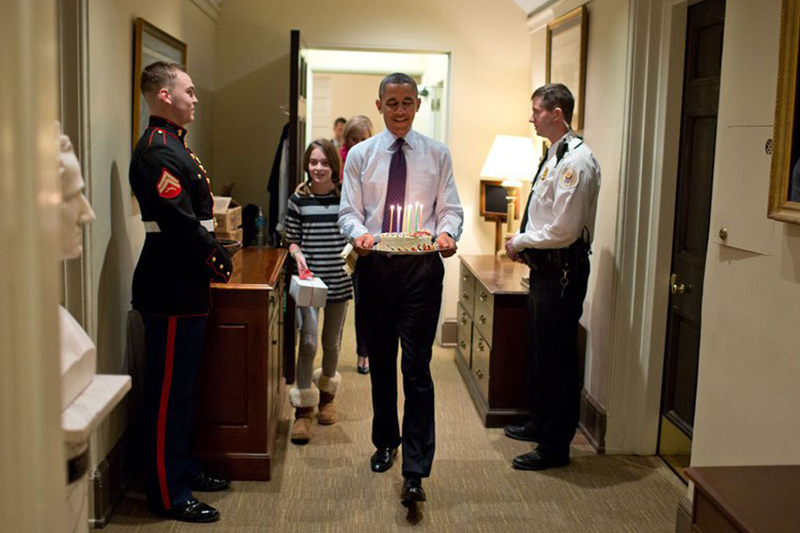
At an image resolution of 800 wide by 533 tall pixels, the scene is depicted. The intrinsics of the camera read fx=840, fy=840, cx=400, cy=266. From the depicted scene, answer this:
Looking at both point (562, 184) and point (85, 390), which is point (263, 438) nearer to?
point (562, 184)

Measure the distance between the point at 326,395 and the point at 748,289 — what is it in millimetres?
2250

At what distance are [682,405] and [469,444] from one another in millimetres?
971

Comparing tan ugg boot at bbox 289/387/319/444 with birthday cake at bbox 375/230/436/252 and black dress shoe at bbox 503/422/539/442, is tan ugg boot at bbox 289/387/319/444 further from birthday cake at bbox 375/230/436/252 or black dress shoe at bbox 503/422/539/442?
birthday cake at bbox 375/230/436/252

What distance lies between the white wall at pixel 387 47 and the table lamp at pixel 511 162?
Result: 0.46 meters

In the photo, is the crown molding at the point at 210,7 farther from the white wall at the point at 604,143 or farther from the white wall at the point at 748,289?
the white wall at the point at 748,289

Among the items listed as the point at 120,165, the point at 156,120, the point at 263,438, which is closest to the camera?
the point at 156,120

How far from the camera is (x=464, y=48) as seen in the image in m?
5.49

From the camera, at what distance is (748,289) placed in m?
2.53

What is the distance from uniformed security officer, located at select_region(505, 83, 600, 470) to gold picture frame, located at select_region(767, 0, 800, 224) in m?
1.15

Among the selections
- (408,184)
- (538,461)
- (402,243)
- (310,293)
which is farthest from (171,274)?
(538,461)

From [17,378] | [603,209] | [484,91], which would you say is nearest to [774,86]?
[603,209]

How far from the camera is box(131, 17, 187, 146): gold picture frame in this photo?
3.34 metres

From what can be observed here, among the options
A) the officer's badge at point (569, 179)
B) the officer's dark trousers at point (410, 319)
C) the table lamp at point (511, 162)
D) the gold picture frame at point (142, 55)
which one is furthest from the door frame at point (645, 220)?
the gold picture frame at point (142, 55)

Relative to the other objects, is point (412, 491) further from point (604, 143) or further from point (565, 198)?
point (604, 143)
